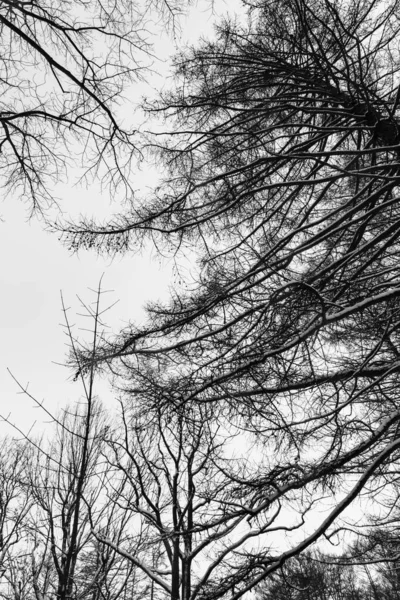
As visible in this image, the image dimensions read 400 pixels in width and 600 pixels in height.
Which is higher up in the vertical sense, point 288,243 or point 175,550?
point 288,243

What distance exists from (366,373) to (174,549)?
286 centimetres

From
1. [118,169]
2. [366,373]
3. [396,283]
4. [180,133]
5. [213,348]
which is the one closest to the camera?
[396,283]

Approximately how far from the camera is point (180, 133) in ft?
12.4

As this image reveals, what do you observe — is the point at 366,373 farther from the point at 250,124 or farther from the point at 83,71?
the point at 83,71

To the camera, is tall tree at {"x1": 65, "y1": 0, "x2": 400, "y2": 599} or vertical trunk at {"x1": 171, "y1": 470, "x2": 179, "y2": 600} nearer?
tall tree at {"x1": 65, "y1": 0, "x2": 400, "y2": 599}

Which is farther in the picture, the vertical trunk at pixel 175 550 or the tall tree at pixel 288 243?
the vertical trunk at pixel 175 550

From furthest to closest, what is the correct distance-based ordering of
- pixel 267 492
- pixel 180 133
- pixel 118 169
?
pixel 180 133, pixel 118 169, pixel 267 492

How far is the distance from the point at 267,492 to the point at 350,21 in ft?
12.6

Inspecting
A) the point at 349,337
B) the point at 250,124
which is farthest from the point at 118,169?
the point at 349,337

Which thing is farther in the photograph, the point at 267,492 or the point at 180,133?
the point at 180,133

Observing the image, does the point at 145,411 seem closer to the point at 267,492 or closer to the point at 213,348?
the point at 213,348

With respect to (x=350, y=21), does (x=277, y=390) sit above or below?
below

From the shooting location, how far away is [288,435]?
3006mm

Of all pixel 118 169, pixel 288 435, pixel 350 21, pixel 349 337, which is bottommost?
pixel 288 435
